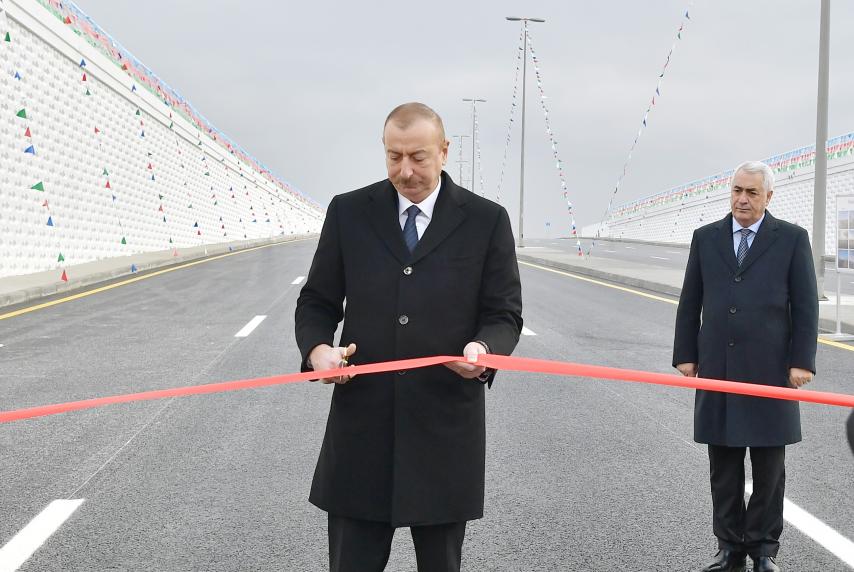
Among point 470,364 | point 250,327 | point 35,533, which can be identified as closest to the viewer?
point 470,364

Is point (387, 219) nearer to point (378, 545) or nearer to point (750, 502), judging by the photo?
point (378, 545)

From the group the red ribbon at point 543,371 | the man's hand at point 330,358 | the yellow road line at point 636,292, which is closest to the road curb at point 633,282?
the yellow road line at point 636,292

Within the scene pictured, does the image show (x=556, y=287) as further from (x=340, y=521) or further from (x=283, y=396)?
(x=340, y=521)

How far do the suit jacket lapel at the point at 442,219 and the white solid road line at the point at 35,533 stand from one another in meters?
2.38

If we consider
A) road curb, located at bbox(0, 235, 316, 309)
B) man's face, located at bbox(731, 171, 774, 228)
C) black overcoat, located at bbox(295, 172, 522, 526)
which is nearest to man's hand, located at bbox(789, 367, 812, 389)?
man's face, located at bbox(731, 171, 774, 228)

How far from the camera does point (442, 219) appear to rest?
2.60 m

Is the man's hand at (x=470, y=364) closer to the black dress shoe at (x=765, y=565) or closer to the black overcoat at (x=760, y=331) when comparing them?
the black overcoat at (x=760, y=331)

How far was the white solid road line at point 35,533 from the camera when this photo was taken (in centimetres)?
372

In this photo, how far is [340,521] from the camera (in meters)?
2.62

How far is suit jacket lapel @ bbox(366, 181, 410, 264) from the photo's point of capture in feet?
8.44

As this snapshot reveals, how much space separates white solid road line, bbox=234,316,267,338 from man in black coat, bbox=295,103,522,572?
329 inches

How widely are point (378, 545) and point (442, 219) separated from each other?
1003 mm

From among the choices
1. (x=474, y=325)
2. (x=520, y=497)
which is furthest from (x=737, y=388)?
(x=520, y=497)

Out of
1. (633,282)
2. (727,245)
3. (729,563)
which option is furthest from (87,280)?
(729,563)
